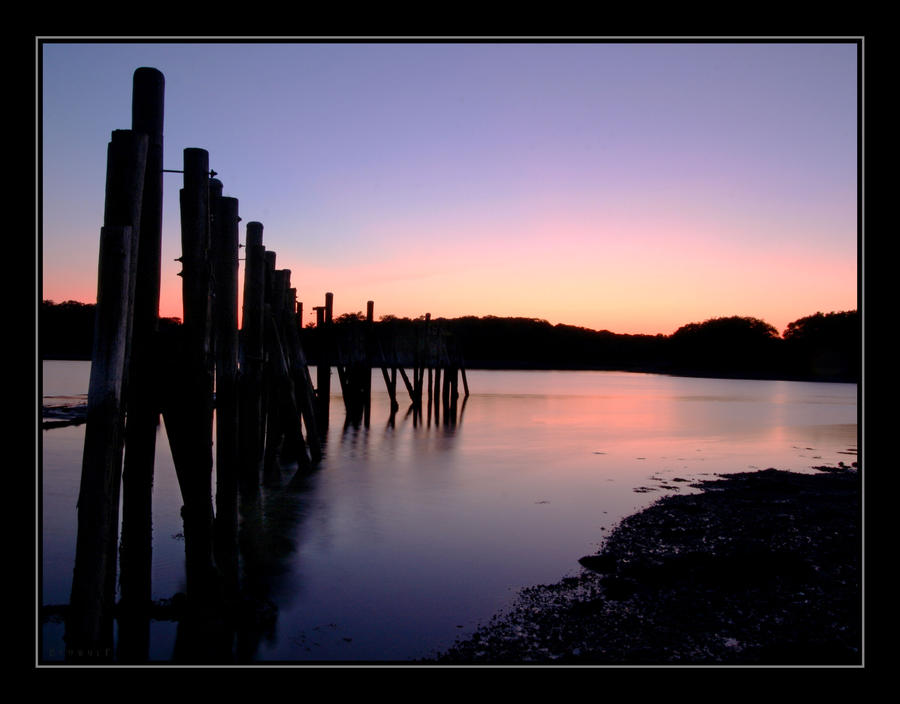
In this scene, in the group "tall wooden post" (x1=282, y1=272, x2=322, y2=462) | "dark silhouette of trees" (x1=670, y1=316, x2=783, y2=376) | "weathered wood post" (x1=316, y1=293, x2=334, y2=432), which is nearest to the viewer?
"tall wooden post" (x1=282, y1=272, x2=322, y2=462)

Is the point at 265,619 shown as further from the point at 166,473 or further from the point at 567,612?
the point at 166,473

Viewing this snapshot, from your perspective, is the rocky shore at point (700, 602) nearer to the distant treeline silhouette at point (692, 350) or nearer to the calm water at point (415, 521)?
the calm water at point (415, 521)

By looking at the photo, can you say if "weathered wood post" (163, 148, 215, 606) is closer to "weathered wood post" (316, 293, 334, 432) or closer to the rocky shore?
the rocky shore

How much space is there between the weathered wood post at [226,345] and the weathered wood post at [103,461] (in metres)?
1.89

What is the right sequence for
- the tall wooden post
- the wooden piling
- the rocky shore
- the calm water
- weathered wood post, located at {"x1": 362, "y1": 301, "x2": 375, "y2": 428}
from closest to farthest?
the wooden piling → the rocky shore → the calm water → the tall wooden post → weathered wood post, located at {"x1": 362, "y1": 301, "x2": 375, "y2": 428}

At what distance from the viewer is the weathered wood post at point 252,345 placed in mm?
7934

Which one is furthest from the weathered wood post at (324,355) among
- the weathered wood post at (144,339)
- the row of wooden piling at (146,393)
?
the weathered wood post at (144,339)

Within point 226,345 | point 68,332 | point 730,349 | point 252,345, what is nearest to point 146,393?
point 226,345

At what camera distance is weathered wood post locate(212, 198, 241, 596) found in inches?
235

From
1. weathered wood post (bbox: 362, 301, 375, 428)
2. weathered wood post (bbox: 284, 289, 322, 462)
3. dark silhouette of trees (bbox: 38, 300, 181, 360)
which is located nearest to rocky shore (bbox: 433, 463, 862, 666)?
weathered wood post (bbox: 284, 289, 322, 462)

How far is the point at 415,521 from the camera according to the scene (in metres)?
8.88

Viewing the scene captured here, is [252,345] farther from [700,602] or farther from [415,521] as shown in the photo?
[700,602]

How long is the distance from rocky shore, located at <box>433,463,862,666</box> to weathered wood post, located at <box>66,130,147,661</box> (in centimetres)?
213

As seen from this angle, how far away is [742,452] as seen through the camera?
17172mm
